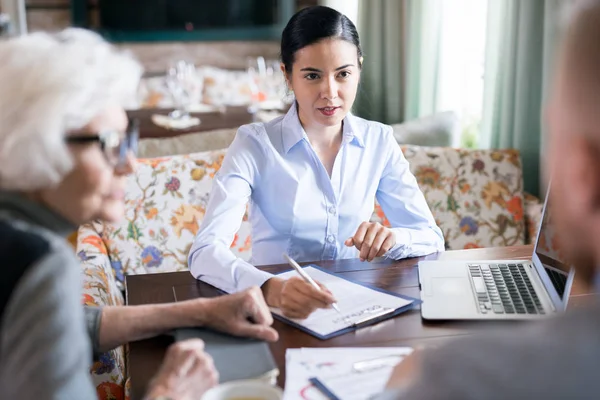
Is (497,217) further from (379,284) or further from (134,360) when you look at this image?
(134,360)

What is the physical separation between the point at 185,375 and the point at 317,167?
0.92 meters

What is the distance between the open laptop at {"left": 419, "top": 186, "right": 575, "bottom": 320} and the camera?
129cm

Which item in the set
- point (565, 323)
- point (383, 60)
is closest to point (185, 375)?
point (565, 323)

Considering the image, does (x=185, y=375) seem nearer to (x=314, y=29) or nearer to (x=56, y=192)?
(x=56, y=192)

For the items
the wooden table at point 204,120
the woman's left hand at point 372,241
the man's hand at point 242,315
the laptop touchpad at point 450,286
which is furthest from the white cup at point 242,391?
the wooden table at point 204,120

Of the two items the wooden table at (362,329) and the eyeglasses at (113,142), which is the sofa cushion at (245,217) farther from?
the eyeglasses at (113,142)

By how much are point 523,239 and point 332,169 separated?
0.94 m

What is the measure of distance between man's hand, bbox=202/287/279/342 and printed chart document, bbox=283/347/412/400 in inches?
2.6

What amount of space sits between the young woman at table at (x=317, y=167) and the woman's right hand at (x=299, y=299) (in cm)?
41

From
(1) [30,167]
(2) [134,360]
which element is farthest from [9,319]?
(2) [134,360]

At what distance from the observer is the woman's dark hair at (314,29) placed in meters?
1.83

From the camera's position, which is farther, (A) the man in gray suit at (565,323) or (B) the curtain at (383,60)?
(B) the curtain at (383,60)

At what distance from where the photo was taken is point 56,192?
969 mm

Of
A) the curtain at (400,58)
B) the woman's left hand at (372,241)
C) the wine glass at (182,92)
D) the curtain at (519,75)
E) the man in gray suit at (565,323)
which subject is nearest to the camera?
the man in gray suit at (565,323)
